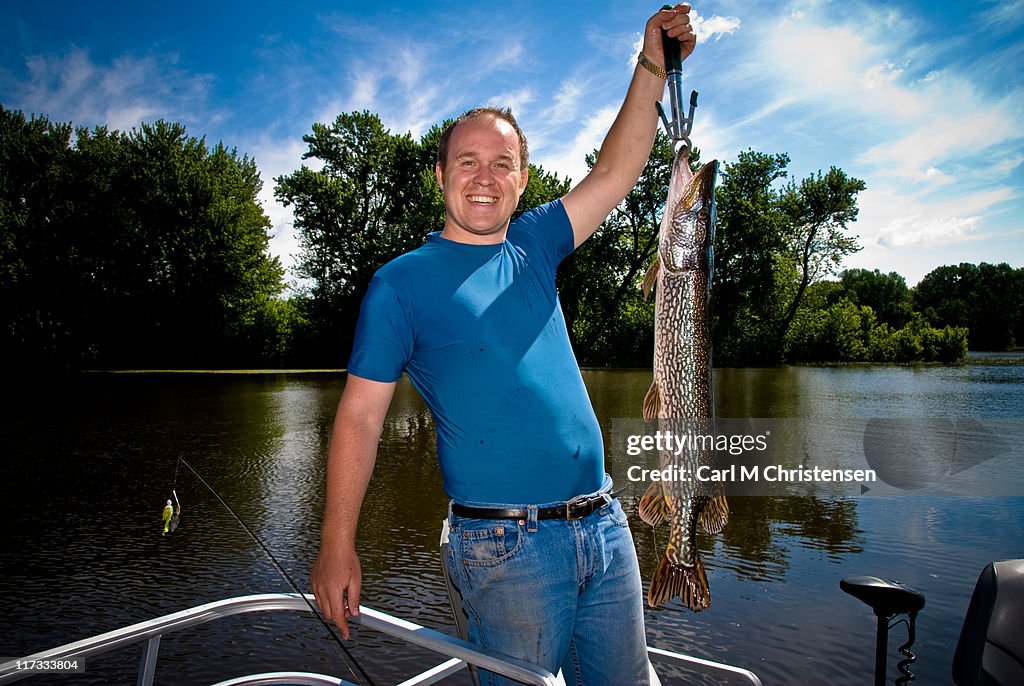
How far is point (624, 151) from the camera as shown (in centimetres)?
276

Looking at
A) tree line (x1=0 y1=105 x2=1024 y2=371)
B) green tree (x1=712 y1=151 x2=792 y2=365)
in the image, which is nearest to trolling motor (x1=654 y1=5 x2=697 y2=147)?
tree line (x1=0 y1=105 x2=1024 y2=371)

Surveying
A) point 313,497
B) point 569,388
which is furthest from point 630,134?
point 313,497

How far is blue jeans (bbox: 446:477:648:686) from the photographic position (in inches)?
85.2

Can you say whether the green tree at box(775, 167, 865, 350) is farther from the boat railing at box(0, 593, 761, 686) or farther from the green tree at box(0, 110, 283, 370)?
the boat railing at box(0, 593, 761, 686)

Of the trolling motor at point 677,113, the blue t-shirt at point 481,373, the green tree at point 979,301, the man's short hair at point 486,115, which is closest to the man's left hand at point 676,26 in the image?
the trolling motor at point 677,113

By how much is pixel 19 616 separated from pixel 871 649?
7.08 m

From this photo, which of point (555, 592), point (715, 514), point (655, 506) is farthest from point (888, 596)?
point (555, 592)

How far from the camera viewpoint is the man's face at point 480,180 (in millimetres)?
Answer: 2479

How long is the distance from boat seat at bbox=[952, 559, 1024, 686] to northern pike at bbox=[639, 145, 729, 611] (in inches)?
35.9

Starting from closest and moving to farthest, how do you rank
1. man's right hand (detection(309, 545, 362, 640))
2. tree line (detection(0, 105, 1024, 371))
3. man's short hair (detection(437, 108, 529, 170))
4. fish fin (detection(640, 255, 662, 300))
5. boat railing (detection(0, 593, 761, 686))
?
1. boat railing (detection(0, 593, 761, 686))
2. man's right hand (detection(309, 545, 362, 640))
3. fish fin (detection(640, 255, 662, 300))
4. man's short hair (detection(437, 108, 529, 170))
5. tree line (detection(0, 105, 1024, 371))

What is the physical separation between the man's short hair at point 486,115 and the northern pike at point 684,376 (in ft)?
2.39

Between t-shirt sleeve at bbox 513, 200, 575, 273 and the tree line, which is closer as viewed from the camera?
t-shirt sleeve at bbox 513, 200, 575, 273

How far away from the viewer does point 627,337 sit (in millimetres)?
39188

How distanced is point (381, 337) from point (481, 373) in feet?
1.08
